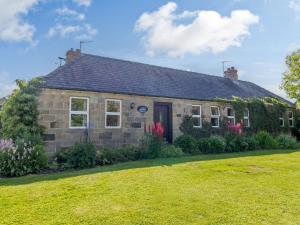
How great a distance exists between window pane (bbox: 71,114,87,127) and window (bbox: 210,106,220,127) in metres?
8.04

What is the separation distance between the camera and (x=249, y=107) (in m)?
18.1

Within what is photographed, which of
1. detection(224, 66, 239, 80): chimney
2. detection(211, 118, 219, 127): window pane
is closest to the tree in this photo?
detection(224, 66, 239, 80): chimney

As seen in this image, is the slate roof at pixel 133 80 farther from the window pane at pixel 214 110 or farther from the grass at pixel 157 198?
the grass at pixel 157 198

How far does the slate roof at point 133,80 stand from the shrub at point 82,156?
300cm

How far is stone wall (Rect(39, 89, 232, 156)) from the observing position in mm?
10820

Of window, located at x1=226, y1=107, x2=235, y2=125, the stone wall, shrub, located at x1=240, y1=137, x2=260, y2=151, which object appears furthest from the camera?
window, located at x1=226, y1=107, x2=235, y2=125

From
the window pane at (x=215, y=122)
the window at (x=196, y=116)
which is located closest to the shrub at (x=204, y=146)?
the window at (x=196, y=116)

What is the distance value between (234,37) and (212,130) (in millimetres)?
5834

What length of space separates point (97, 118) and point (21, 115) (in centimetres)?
312

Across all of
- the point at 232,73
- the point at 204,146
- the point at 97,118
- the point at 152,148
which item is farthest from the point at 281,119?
the point at 97,118

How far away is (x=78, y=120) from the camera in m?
11.6

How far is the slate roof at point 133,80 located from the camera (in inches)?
473

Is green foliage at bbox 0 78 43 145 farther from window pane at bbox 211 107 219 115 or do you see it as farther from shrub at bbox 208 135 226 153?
window pane at bbox 211 107 219 115

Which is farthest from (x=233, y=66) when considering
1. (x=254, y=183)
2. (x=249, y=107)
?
(x=254, y=183)
